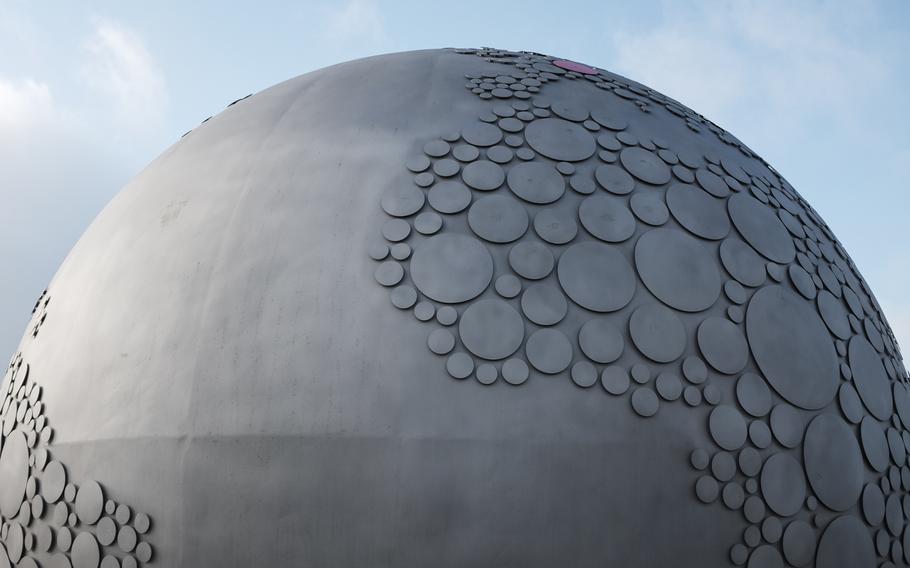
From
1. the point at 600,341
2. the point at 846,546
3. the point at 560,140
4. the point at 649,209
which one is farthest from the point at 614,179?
the point at 846,546

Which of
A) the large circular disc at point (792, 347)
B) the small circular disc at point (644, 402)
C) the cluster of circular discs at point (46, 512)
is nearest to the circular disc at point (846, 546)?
the large circular disc at point (792, 347)

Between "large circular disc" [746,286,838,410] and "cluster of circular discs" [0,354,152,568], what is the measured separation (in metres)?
3.48

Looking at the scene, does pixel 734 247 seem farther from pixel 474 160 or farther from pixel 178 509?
pixel 178 509

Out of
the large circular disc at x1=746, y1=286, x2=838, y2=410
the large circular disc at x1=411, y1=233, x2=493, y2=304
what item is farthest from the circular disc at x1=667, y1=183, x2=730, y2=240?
the large circular disc at x1=411, y1=233, x2=493, y2=304

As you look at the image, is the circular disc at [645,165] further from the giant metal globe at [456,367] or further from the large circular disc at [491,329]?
the large circular disc at [491,329]

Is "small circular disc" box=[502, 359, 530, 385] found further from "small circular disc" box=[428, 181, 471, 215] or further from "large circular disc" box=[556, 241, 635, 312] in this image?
"small circular disc" box=[428, 181, 471, 215]

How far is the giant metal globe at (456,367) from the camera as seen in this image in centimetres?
436

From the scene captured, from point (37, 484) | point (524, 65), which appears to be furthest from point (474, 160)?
point (37, 484)

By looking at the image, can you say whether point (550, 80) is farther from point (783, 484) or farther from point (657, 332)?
point (783, 484)

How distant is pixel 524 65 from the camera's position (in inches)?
253

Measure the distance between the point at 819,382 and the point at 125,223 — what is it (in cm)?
445

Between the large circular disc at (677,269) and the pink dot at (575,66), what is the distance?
6.41 ft

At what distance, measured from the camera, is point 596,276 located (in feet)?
15.6

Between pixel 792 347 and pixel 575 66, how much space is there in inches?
111
